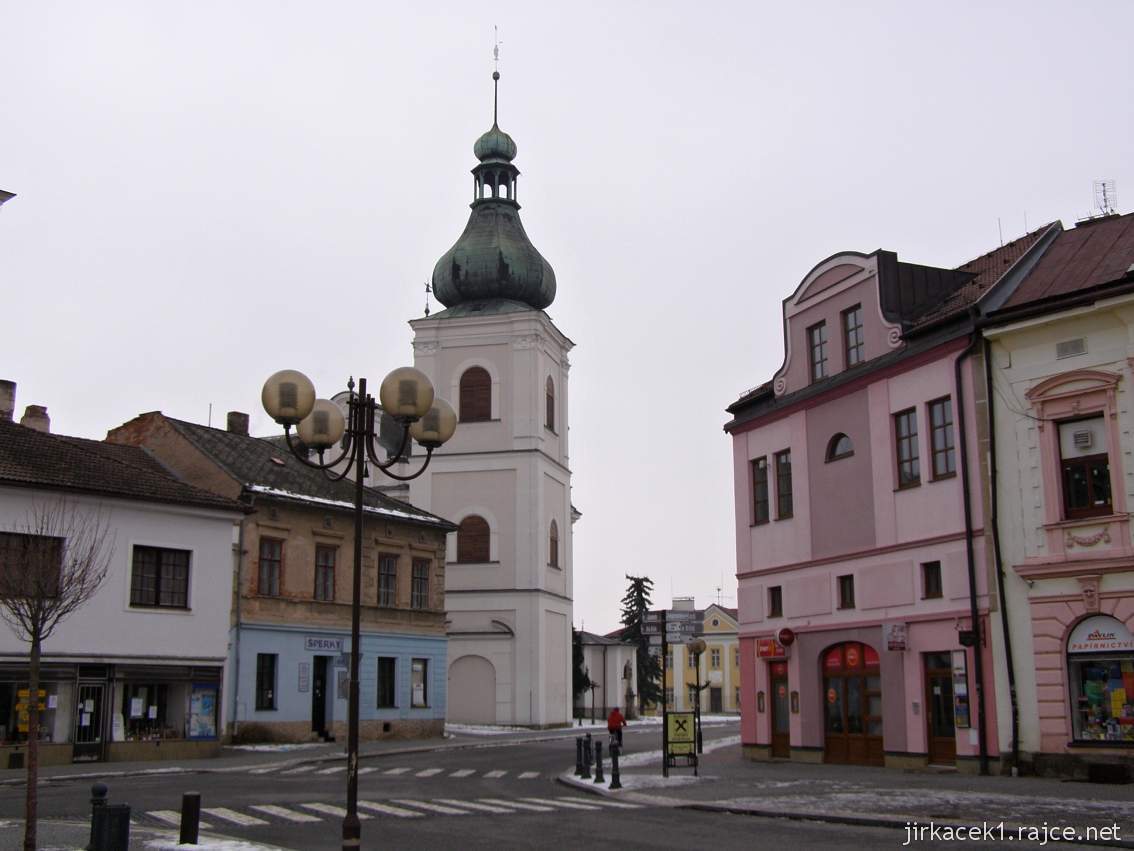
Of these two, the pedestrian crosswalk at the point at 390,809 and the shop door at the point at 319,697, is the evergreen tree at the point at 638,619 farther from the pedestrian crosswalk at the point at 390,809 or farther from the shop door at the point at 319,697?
the pedestrian crosswalk at the point at 390,809

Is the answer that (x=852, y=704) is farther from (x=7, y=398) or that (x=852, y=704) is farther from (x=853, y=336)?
(x=7, y=398)

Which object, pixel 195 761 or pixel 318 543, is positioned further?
pixel 318 543

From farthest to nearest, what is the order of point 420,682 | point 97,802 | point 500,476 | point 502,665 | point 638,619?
1. point 638,619
2. point 500,476
3. point 502,665
4. point 420,682
5. point 97,802

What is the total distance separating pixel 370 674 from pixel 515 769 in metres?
14.2

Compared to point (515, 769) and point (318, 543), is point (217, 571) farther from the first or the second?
point (515, 769)

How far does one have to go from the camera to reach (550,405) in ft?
197

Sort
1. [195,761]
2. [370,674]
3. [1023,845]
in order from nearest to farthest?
[1023,845], [195,761], [370,674]

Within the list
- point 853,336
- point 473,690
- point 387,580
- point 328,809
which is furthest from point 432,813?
point 473,690

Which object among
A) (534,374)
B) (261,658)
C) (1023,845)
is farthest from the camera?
(534,374)

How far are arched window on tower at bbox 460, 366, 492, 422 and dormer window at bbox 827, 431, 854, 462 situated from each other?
28910 millimetres

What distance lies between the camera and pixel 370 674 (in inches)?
1677

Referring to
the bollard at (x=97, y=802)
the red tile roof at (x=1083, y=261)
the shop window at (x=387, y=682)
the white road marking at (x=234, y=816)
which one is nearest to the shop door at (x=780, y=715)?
the red tile roof at (x=1083, y=261)

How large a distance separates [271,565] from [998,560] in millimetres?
22540

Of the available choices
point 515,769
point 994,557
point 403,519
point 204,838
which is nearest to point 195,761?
point 515,769
